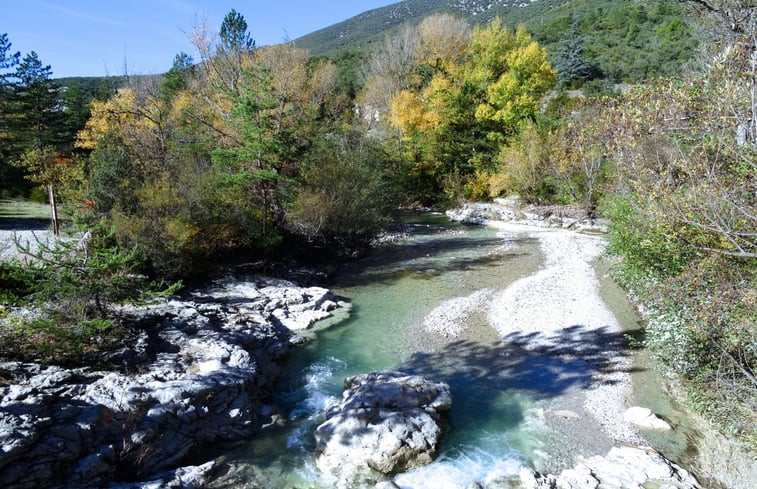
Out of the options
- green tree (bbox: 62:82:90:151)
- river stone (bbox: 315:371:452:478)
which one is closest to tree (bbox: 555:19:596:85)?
green tree (bbox: 62:82:90:151)

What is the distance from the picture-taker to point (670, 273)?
945 centimetres

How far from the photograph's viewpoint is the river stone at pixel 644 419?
846cm

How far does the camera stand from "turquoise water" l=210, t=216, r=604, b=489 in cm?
774

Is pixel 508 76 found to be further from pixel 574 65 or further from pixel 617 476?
pixel 617 476

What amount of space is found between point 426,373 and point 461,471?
346 cm

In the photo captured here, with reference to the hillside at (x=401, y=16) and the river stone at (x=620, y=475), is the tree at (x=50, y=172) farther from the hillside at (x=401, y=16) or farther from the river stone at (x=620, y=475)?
the hillside at (x=401, y=16)

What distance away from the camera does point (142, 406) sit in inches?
316

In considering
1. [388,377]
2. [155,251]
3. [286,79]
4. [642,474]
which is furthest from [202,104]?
[642,474]

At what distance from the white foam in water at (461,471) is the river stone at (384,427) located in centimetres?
21

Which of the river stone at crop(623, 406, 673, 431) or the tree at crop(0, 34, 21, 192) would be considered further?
the tree at crop(0, 34, 21, 192)

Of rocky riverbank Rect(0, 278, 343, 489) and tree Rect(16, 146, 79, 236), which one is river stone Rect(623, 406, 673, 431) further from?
tree Rect(16, 146, 79, 236)

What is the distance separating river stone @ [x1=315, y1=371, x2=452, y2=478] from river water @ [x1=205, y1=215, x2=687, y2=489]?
0.28 m

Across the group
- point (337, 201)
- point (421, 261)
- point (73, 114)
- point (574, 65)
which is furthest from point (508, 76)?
point (73, 114)

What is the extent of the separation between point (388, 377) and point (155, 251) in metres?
9.35
